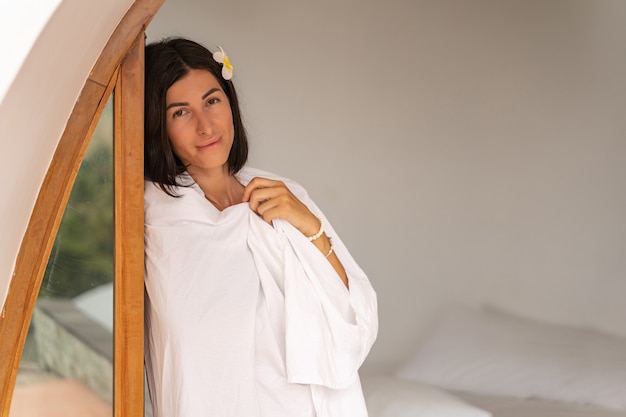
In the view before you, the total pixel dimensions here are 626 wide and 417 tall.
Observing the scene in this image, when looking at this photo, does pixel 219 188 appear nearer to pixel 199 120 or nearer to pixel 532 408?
pixel 199 120

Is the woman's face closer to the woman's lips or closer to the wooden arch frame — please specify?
the woman's lips

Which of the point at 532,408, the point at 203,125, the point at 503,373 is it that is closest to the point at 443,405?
the point at 532,408

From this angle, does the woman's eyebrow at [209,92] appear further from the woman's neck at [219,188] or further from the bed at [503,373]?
the bed at [503,373]

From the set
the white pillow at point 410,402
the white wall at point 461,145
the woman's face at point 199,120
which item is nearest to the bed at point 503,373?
the white pillow at point 410,402

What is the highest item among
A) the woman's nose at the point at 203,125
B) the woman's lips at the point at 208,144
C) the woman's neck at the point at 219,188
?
the woman's nose at the point at 203,125

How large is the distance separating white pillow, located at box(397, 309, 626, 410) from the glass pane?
227 cm

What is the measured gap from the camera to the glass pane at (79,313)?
1.42 m

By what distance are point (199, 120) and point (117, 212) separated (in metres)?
0.30

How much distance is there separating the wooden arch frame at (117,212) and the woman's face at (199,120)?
20 centimetres

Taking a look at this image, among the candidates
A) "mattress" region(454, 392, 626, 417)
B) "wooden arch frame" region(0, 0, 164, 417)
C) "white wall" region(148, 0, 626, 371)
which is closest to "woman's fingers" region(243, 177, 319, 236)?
"wooden arch frame" region(0, 0, 164, 417)

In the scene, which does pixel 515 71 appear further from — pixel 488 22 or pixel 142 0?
pixel 142 0

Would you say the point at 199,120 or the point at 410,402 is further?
the point at 410,402

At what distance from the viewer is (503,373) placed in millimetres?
3666

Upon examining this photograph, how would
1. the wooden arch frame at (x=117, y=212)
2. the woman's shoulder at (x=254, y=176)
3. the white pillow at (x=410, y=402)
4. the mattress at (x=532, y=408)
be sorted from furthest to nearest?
the mattress at (x=532, y=408), the white pillow at (x=410, y=402), the woman's shoulder at (x=254, y=176), the wooden arch frame at (x=117, y=212)
